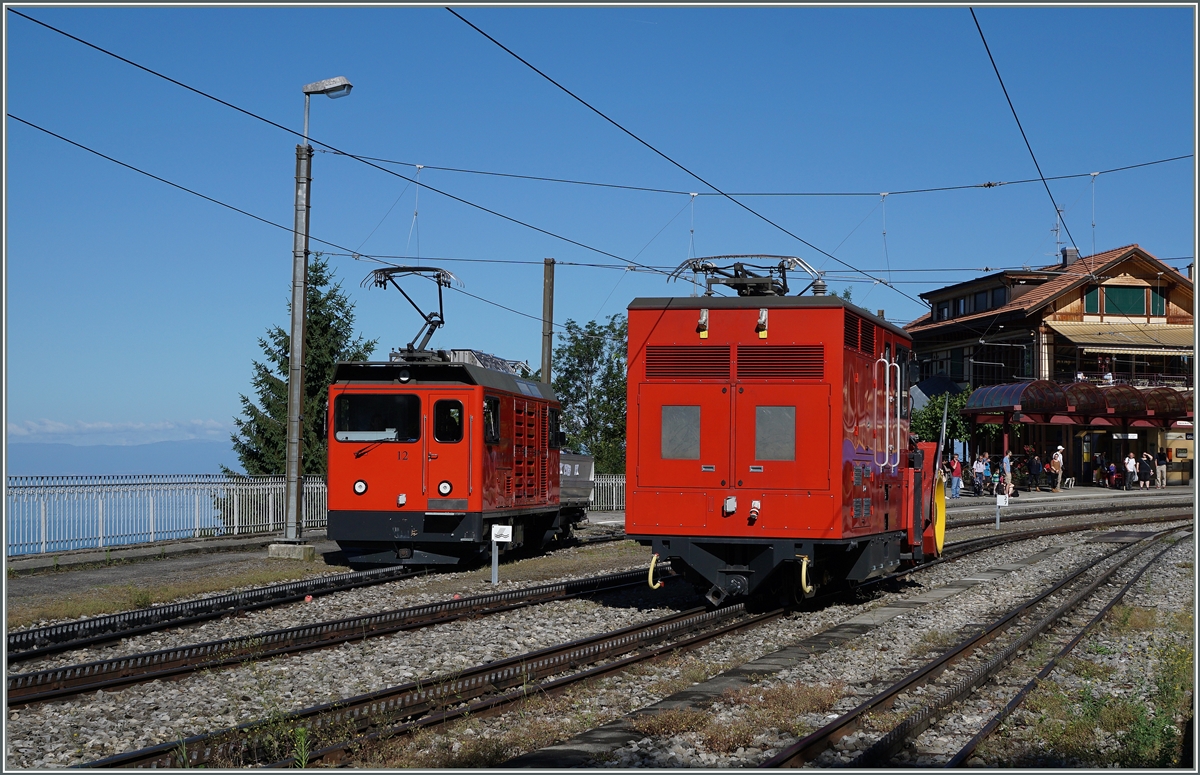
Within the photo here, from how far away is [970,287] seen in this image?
63.0 meters

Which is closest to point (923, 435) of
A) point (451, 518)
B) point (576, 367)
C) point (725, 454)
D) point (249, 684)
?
point (576, 367)

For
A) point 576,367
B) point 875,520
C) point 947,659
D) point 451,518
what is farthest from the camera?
point 576,367

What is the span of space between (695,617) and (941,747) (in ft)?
17.1

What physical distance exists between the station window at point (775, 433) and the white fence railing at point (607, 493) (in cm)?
2361

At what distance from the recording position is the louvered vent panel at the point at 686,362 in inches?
503

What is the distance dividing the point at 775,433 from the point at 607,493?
79.6 feet

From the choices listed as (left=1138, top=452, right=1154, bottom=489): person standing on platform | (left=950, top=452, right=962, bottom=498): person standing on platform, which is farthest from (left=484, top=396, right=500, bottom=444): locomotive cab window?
(left=1138, top=452, right=1154, bottom=489): person standing on platform

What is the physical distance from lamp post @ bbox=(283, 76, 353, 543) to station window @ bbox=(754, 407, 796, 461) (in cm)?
1005

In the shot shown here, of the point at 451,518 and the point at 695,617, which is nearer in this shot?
the point at 695,617

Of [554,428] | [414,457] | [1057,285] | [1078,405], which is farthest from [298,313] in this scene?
[1057,285]

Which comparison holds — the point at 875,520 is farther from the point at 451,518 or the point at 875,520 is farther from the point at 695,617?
the point at 451,518

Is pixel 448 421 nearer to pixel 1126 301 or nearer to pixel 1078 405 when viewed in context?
pixel 1078 405

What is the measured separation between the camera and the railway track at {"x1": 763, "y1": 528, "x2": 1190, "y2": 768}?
6.86m

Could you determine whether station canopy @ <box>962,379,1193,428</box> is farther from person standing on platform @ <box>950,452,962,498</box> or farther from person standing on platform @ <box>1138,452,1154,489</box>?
person standing on platform @ <box>950,452,962,498</box>
